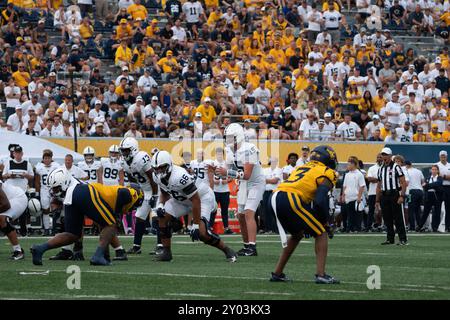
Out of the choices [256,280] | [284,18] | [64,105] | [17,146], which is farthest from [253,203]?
[284,18]

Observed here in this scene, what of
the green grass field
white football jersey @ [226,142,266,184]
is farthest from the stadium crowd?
the green grass field

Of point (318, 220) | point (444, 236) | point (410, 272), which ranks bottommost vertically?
point (444, 236)

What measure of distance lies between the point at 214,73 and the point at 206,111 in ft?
6.22

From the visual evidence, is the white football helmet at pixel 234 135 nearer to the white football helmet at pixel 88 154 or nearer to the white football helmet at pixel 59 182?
→ the white football helmet at pixel 59 182

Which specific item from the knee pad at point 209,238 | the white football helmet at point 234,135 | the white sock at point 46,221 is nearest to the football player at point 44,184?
the white sock at point 46,221

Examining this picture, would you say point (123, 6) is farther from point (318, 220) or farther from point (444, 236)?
point (318, 220)

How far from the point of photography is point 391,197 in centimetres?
1948

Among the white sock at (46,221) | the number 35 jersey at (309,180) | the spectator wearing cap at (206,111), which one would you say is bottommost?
the white sock at (46,221)

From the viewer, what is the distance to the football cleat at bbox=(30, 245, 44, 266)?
13.9m

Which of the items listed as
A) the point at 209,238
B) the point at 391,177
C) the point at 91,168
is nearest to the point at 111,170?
the point at 91,168

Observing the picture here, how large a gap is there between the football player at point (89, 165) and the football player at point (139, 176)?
602 centimetres

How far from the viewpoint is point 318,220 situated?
11.5 m

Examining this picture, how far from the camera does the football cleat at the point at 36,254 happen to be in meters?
13.9

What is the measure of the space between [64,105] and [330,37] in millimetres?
8938
